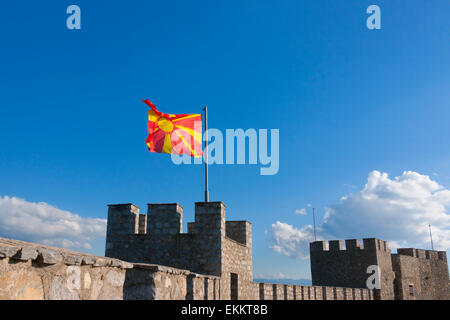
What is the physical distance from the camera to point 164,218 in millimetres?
11750

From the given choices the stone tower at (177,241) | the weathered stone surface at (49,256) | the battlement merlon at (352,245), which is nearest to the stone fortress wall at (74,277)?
the weathered stone surface at (49,256)

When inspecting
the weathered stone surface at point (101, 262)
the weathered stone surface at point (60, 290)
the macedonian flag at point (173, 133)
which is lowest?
the weathered stone surface at point (60, 290)

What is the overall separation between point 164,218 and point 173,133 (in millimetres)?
2581

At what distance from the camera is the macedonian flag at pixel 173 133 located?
1223 centimetres

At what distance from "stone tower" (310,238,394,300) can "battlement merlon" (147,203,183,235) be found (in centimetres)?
→ 1542

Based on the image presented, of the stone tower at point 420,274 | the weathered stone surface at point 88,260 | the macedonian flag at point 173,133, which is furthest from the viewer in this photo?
the stone tower at point 420,274

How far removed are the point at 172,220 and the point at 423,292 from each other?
23.4 meters

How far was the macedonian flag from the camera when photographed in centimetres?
1223

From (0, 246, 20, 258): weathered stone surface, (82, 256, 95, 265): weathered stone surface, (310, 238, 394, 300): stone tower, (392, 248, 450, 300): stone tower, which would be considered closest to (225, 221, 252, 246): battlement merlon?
(82, 256, 95, 265): weathered stone surface

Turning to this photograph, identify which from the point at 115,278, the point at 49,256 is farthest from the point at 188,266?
the point at 49,256

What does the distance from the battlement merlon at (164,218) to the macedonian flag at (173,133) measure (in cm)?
167

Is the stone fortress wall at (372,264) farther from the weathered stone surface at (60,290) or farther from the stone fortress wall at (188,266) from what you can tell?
the weathered stone surface at (60,290)

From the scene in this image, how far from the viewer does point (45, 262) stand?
293 cm
